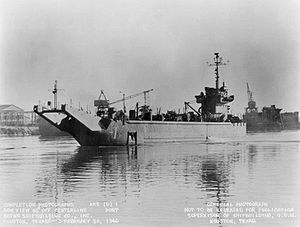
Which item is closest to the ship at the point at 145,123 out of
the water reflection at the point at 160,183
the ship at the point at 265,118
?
the water reflection at the point at 160,183

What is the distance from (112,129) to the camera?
34.8 meters

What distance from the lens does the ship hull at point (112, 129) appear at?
34.2 meters

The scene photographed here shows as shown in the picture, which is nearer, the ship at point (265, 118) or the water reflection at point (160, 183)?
the water reflection at point (160, 183)

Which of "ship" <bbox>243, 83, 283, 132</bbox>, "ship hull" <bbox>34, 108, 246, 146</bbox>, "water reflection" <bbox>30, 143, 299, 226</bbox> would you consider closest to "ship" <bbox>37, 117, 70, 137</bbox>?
"ship" <bbox>243, 83, 283, 132</bbox>

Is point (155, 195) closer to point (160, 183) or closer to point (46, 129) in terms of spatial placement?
point (160, 183)

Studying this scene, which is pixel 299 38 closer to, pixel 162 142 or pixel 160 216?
pixel 160 216

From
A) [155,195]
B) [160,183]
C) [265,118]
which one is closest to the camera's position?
[155,195]

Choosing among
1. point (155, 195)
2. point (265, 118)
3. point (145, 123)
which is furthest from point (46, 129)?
point (155, 195)

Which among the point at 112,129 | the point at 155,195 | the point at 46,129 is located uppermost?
the point at 112,129

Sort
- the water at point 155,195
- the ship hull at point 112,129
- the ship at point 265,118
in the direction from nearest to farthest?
the water at point 155,195, the ship hull at point 112,129, the ship at point 265,118

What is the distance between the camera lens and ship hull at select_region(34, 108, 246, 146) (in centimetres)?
3425

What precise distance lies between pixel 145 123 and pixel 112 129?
398 cm

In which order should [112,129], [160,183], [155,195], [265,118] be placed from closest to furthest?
[155,195] < [160,183] < [112,129] < [265,118]

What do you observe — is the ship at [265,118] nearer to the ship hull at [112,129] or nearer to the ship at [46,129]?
the ship at [46,129]
